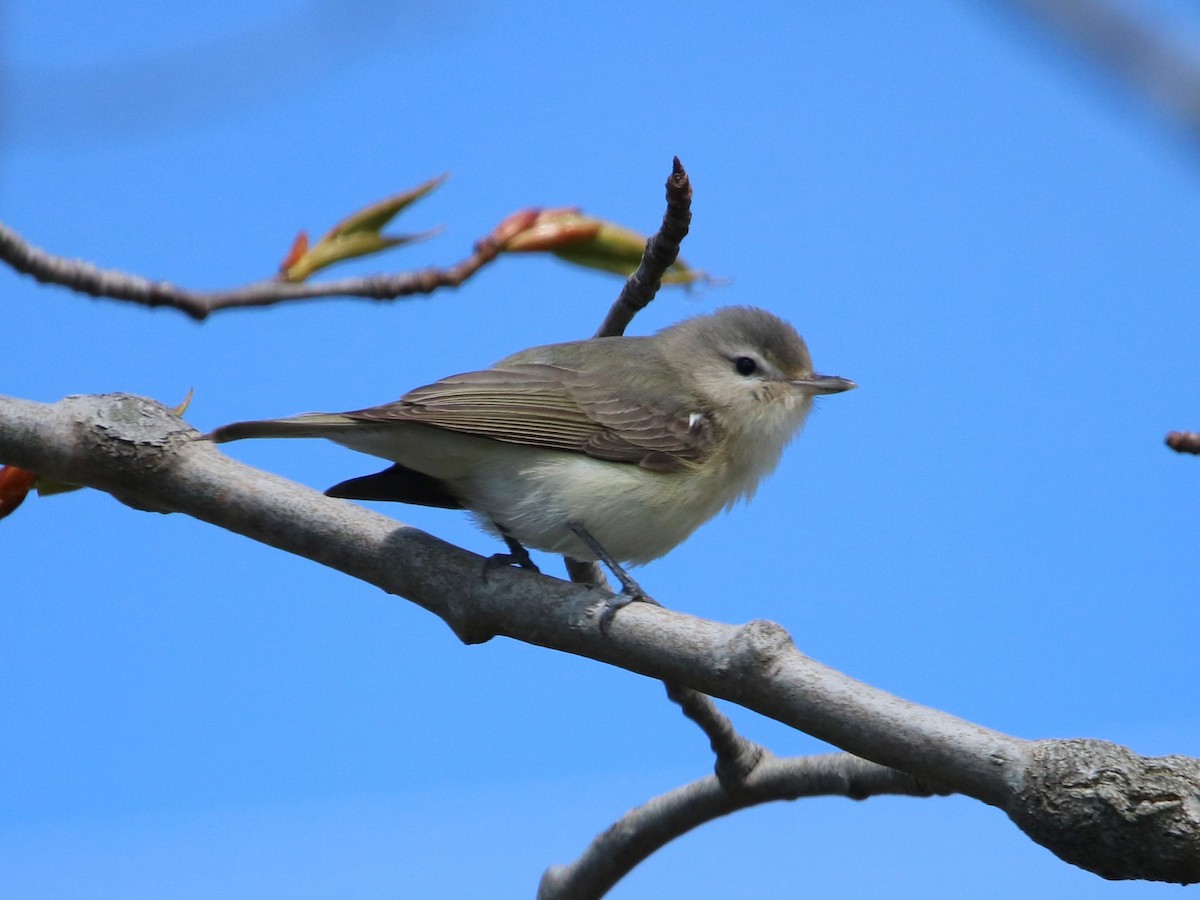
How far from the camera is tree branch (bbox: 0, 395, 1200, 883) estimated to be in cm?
237

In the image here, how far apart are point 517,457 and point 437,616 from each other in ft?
2.97

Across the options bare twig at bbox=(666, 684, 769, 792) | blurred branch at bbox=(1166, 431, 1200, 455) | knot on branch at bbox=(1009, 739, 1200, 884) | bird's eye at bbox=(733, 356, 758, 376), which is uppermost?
bird's eye at bbox=(733, 356, 758, 376)

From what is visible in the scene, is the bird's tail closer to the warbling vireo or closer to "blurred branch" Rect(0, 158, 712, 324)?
the warbling vireo

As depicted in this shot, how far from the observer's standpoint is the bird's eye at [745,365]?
15.8 feet

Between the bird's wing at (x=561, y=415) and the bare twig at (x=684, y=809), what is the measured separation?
1.09m

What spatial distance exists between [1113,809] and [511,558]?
1.85m

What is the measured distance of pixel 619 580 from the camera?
12.5 feet

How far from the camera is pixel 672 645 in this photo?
2869 mm

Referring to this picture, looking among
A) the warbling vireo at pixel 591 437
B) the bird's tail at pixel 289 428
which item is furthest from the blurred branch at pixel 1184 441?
the bird's tail at pixel 289 428

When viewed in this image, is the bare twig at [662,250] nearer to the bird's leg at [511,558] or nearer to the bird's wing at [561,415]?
the bird's wing at [561,415]

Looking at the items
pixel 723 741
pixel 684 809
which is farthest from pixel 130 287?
pixel 684 809

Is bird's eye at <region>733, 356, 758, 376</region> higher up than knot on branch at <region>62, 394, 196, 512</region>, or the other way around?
bird's eye at <region>733, 356, 758, 376</region>

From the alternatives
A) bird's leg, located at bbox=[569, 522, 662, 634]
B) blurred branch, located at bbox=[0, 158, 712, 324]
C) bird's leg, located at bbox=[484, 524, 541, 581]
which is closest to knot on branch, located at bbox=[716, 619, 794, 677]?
bird's leg, located at bbox=[569, 522, 662, 634]

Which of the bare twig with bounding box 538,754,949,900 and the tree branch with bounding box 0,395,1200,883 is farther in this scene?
the bare twig with bounding box 538,754,949,900
